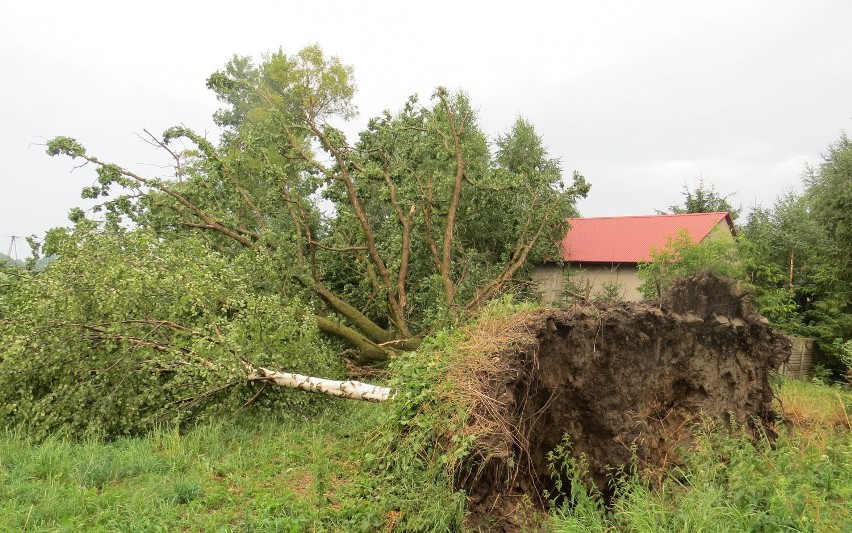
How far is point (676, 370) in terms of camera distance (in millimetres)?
5848

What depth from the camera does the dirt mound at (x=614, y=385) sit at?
434 centimetres

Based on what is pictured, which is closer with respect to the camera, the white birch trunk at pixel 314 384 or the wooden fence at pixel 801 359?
the white birch trunk at pixel 314 384

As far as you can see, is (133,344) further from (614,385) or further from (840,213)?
(840,213)

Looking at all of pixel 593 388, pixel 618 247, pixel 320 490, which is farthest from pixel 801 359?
pixel 320 490

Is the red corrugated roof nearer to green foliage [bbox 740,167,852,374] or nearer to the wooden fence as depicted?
green foliage [bbox 740,167,852,374]

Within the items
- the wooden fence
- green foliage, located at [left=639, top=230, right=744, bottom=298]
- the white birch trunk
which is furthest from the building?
the white birch trunk

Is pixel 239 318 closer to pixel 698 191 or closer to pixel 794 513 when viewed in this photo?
pixel 794 513

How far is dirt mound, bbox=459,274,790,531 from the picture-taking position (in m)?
4.34

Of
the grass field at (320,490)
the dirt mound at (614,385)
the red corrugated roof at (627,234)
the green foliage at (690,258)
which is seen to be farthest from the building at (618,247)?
the grass field at (320,490)

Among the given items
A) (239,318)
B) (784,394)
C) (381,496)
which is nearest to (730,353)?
(784,394)

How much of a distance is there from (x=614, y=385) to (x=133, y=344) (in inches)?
198

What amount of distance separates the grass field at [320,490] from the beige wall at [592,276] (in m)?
9.65

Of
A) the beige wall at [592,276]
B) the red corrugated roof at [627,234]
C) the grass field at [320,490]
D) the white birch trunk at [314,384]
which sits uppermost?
the red corrugated roof at [627,234]

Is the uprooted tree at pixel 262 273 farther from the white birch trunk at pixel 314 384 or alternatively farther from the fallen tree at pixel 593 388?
the fallen tree at pixel 593 388
